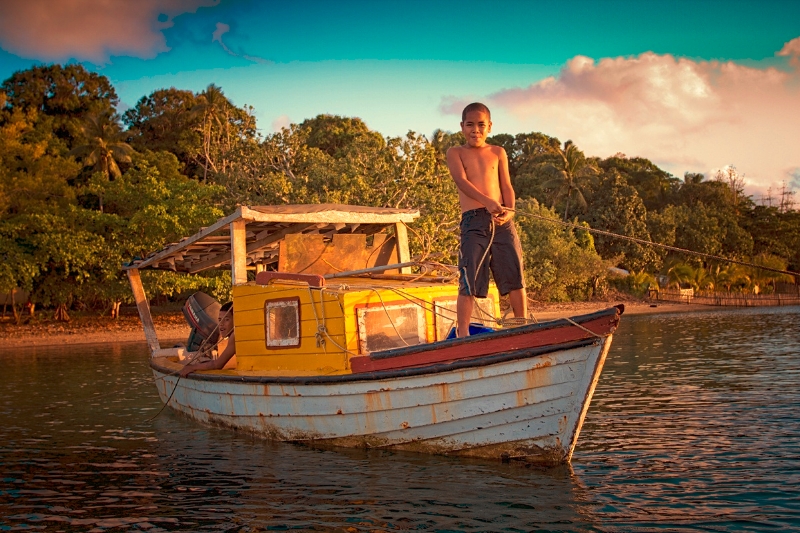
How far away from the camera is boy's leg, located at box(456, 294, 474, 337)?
8.27m

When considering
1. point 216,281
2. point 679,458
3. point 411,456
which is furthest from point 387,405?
point 216,281

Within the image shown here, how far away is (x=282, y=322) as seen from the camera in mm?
9961

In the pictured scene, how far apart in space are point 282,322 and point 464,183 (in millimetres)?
3345

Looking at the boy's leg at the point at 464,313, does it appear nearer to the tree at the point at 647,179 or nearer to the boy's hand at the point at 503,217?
the boy's hand at the point at 503,217

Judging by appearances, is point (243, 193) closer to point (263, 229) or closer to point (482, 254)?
point (263, 229)

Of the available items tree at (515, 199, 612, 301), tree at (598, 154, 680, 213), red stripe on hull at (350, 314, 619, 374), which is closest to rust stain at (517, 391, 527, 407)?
red stripe on hull at (350, 314, 619, 374)

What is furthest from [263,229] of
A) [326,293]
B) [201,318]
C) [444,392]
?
[444,392]

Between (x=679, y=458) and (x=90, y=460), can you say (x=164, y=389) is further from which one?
(x=679, y=458)

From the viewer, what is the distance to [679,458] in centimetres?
864

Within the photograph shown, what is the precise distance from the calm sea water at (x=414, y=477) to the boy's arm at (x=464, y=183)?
2787 mm

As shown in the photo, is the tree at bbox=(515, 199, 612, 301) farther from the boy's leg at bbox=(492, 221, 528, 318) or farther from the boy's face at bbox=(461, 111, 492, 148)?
the boy's face at bbox=(461, 111, 492, 148)

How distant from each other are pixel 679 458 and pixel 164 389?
8550mm

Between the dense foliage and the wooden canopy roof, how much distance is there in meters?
15.9

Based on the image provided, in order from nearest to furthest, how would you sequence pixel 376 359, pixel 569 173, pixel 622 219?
pixel 376 359
pixel 622 219
pixel 569 173
